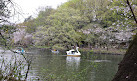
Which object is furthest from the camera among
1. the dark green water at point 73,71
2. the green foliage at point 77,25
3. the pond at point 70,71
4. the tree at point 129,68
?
the green foliage at point 77,25

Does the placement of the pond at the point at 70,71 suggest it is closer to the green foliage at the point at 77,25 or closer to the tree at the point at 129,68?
the tree at the point at 129,68

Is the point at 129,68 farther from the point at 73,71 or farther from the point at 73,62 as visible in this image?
the point at 73,62

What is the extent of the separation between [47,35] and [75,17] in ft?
30.2

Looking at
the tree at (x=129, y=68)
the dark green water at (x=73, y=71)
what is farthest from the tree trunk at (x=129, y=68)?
the dark green water at (x=73, y=71)

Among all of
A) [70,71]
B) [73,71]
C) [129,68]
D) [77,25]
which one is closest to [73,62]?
[73,71]

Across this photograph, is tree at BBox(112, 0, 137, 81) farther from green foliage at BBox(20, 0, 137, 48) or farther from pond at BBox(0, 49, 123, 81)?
green foliage at BBox(20, 0, 137, 48)

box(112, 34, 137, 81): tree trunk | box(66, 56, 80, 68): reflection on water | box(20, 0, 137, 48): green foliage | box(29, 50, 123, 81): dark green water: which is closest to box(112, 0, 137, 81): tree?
box(112, 34, 137, 81): tree trunk

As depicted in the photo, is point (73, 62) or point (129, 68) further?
point (73, 62)

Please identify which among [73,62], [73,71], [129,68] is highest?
[129,68]

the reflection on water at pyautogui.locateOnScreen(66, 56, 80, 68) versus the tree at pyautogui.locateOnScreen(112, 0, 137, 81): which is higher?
the tree at pyautogui.locateOnScreen(112, 0, 137, 81)

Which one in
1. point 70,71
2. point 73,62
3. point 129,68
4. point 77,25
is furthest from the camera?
point 77,25

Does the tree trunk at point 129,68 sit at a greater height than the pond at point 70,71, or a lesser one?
greater

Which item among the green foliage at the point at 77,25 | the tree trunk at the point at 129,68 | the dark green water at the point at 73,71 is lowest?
the dark green water at the point at 73,71

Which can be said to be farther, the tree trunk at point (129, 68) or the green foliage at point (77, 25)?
the green foliage at point (77, 25)
